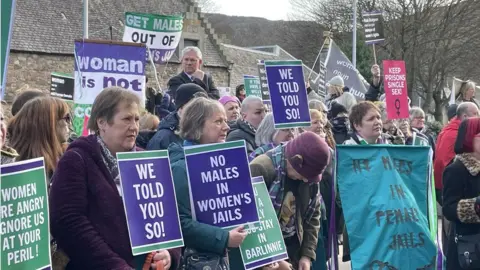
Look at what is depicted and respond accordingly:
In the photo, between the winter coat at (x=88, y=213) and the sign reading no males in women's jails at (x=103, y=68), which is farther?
the sign reading no males in women's jails at (x=103, y=68)

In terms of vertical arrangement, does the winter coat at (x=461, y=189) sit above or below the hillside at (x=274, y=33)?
below

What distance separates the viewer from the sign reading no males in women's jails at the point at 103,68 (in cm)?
812

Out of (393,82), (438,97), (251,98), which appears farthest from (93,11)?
(251,98)

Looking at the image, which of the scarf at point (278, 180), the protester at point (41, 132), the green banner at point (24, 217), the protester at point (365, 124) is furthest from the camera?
the protester at point (365, 124)

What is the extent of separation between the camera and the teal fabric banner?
251 inches

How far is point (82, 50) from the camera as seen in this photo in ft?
26.7

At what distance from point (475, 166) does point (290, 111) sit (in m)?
1.58

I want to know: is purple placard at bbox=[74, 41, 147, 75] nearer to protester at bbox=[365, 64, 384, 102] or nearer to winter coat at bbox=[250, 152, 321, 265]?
winter coat at bbox=[250, 152, 321, 265]

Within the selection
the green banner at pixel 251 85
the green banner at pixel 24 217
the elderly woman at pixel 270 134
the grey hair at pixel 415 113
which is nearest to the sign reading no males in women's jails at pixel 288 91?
the elderly woman at pixel 270 134

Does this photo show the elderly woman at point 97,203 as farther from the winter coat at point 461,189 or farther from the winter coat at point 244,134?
the winter coat at point 244,134

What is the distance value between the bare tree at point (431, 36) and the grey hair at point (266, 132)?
122ft

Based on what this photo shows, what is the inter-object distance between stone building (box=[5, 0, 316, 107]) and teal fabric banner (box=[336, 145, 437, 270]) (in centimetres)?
2133

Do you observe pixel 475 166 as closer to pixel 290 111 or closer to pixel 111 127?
pixel 290 111

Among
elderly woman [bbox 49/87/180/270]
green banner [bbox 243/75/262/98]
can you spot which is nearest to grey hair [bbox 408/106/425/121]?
green banner [bbox 243/75/262/98]
